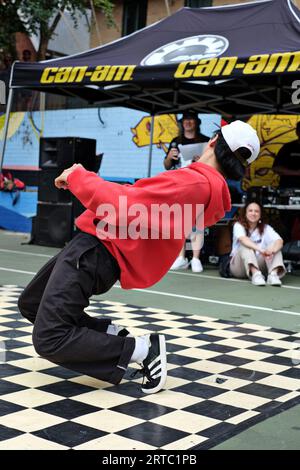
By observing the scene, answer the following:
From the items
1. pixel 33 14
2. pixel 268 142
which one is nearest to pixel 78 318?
pixel 268 142

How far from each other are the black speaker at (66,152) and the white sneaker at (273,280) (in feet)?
12.0

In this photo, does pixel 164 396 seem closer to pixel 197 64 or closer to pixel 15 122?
pixel 197 64

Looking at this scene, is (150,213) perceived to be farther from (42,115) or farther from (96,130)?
(42,115)

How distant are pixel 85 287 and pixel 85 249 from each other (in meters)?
0.17

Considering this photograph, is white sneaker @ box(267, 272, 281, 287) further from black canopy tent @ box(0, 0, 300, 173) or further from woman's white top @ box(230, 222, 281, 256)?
black canopy tent @ box(0, 0, 300, 173)

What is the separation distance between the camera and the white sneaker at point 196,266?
745 centimetres

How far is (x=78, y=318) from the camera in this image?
2992 mm

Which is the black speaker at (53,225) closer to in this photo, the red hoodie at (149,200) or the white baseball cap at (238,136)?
the red hoodie at (149,200)

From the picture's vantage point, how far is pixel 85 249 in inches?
117

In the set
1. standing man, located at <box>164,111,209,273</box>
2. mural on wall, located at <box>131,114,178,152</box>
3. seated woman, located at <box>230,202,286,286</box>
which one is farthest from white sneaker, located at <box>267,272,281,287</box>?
mural on wall, located at <box>131,114,178,152</box>

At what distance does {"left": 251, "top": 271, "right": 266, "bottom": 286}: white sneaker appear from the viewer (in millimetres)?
6539

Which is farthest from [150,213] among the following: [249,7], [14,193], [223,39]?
[14,193]

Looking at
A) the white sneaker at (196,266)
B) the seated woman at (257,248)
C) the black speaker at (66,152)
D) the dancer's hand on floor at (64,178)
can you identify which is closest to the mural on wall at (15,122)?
the black speaker at (66,152)

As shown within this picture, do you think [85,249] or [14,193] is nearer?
[85,249]
